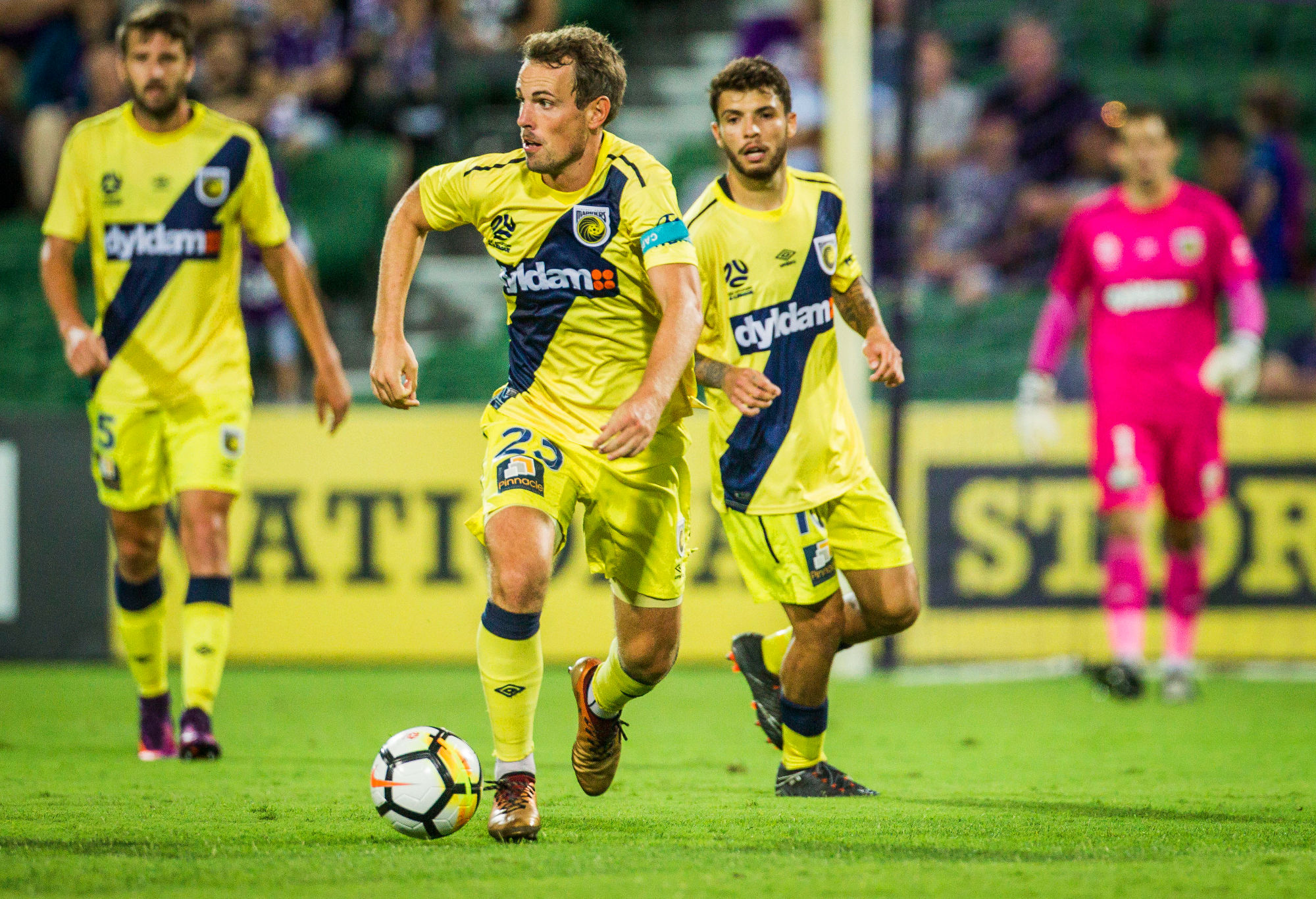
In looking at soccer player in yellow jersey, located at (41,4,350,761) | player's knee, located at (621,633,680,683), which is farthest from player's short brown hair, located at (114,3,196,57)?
player's knee, located at (621,633,680,683)

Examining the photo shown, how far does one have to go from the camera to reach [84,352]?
562cm

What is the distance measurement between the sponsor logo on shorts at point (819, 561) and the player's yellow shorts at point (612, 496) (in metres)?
0.56

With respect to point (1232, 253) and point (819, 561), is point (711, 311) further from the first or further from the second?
point (1232, 253)

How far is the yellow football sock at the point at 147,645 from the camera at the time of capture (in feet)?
19.7

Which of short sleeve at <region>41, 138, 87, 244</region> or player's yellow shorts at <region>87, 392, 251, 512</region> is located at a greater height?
short sleeve at <region>41, 138, 87, 244</region>

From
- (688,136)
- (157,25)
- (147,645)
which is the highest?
(688,136)

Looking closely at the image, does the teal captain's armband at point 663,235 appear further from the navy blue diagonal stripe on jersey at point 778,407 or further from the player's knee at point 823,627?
the player's knee at point 823,627

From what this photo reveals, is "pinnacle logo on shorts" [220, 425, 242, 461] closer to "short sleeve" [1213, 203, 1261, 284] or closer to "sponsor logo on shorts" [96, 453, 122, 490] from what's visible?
"sponsor logo on shorts" [96, 453, 122, 490]

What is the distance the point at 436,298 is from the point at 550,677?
11.5 ft

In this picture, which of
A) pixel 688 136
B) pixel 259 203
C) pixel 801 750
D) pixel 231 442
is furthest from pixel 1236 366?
pixel 688 136

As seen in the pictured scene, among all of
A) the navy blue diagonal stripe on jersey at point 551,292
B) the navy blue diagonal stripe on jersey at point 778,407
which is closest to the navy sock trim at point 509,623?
the navy blue diagonal stripe on jersey at point 551,292

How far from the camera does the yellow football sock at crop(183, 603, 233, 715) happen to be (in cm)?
582

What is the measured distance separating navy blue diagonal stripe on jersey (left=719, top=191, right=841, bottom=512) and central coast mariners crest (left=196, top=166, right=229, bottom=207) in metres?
2.23

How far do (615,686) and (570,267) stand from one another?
1.21 meters
